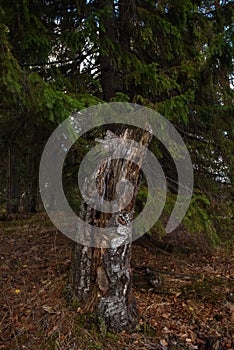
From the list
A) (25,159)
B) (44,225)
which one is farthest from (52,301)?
(44,225)

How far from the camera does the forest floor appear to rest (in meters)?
2.83

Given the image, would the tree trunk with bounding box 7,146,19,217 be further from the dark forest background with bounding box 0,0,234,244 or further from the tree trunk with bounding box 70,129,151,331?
the tree trunk with bounding box 70,129,151,331

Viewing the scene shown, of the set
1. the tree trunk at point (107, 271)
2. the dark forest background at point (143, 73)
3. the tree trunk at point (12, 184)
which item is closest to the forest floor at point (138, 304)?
the tree trunk at point (107, 271)

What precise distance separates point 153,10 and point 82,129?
220 centimetres

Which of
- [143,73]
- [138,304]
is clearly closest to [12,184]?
[143,73]

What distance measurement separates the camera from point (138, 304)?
137 inches

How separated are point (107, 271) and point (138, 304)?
2.66 ft

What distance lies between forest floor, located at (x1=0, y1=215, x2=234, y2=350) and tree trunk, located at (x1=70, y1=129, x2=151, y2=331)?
0.45 ft

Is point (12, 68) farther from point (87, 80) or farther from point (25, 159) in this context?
point (25, 159)

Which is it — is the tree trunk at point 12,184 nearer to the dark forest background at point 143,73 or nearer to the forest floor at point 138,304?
the dark forest background at point 143,73

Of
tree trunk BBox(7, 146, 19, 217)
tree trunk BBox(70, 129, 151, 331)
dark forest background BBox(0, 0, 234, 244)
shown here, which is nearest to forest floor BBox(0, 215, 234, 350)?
tree trunk BBox(70, 129, 151, 331)

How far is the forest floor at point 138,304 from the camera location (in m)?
2.83

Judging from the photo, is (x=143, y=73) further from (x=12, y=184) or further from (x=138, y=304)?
(x=12, y=184)

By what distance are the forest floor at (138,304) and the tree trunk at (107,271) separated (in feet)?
0.45
